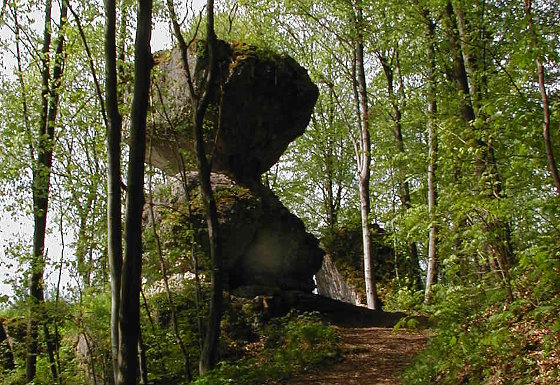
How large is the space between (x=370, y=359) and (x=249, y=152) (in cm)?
725

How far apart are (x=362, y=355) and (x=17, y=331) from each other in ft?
23.7

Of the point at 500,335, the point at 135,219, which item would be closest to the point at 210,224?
the point at 135,219

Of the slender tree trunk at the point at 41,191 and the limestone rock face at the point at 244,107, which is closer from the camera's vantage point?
the slender tree trunk at the point at 41,191

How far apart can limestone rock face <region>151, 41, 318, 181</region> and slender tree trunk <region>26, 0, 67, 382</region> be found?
8.97ft

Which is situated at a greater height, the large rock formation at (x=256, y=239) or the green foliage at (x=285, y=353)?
the large rock formation at (x=256, y=239)

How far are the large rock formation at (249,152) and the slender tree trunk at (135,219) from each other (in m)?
5.10

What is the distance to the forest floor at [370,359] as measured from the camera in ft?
24.6

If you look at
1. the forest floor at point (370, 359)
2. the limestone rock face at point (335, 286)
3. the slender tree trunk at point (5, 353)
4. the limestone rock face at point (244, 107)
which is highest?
the limestone rock face at point (244, 107)

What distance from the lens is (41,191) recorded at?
30.2 feet

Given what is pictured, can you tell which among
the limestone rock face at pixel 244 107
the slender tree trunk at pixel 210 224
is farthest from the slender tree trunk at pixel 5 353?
the limestone rock face at pixel 244 107

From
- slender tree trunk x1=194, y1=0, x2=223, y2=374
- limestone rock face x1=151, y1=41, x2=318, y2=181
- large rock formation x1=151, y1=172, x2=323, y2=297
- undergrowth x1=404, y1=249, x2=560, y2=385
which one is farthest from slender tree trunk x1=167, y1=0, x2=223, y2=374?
undergrowth x1=404, y1=249, x2=560, y2=385

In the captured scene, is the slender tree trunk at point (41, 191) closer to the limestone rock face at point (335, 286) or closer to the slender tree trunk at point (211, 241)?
the slender tree trunk at point (211, 241)

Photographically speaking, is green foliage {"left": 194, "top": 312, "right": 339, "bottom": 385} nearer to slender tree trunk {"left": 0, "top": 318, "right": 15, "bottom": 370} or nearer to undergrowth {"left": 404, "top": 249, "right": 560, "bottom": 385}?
undergrowth {"left": 404, "top": 249, "right": 560, "bottom": 385}

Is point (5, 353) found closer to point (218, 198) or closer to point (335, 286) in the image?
point (218, 198)
